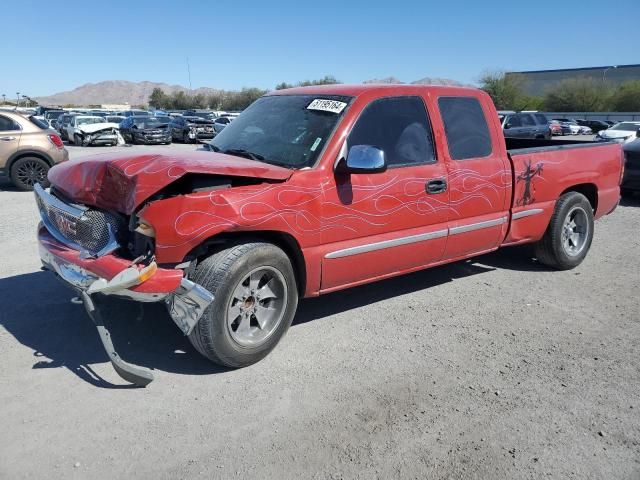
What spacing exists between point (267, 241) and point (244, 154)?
35.8 inches

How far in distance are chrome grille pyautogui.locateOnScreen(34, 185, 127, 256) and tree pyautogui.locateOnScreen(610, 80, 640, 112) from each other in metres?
72.3

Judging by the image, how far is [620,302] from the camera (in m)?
5.01

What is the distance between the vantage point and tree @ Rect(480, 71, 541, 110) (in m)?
69.3

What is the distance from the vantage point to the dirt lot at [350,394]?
2.71m

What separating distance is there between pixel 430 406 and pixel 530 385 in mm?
777

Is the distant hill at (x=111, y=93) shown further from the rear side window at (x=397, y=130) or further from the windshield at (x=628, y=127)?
the rear side window at (x=397, y=130)

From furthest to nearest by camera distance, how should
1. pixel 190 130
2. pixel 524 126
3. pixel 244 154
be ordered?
pixel 190 130 < pixel 524 126 < pixel 244 154

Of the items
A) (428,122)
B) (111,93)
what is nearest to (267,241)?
(428,122)

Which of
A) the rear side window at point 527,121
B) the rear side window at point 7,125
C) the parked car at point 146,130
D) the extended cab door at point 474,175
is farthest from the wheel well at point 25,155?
the rear side window at point 527,121

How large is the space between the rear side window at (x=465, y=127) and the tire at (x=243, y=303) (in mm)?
1983

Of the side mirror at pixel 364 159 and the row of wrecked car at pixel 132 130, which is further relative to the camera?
the row of wrecked car at pixel 132 130

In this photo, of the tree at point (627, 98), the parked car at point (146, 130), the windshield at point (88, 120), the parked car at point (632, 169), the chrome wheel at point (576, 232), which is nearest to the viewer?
the chrome wheel at point (576, 232)

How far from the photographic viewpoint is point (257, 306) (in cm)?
367

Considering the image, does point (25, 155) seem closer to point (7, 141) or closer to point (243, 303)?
point (7, 141)
